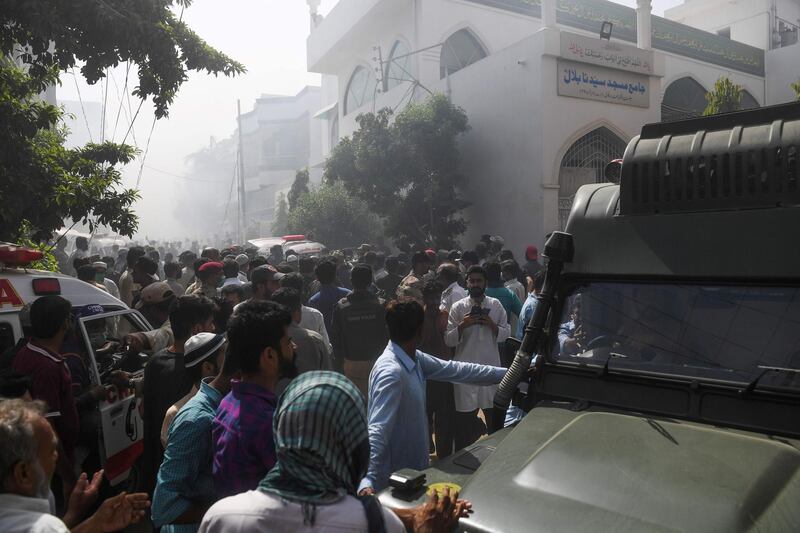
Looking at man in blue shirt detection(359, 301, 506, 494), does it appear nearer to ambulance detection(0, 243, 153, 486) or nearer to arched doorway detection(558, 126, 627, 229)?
ambulance detection(0, 243, 153, 486)

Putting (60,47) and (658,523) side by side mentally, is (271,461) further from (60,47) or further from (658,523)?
(60,47)

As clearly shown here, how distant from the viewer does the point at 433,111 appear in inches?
746

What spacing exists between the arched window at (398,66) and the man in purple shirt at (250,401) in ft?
75.4

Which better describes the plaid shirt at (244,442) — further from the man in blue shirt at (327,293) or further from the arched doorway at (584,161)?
the arched doorway at (584,161)

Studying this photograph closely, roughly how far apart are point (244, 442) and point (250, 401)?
131mm

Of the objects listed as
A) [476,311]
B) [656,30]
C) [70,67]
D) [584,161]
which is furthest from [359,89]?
[476,311]

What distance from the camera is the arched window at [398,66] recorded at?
2484 cm

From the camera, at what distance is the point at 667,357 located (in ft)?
8.45

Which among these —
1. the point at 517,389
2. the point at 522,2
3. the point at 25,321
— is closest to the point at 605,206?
the point at 517,389

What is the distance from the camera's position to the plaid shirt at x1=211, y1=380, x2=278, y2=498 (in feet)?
6.69

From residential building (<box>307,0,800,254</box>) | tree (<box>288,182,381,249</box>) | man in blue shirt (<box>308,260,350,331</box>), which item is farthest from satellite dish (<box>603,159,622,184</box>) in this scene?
tree (<box>288,182,381,249</box>)

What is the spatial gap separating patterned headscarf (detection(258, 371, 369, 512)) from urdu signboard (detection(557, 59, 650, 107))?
16794mm

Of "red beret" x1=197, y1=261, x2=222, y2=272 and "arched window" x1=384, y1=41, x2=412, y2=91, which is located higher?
"arched window" x1=384, y1=41, x2=412, y2=91

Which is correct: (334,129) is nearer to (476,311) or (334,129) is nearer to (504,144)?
(504,144)
